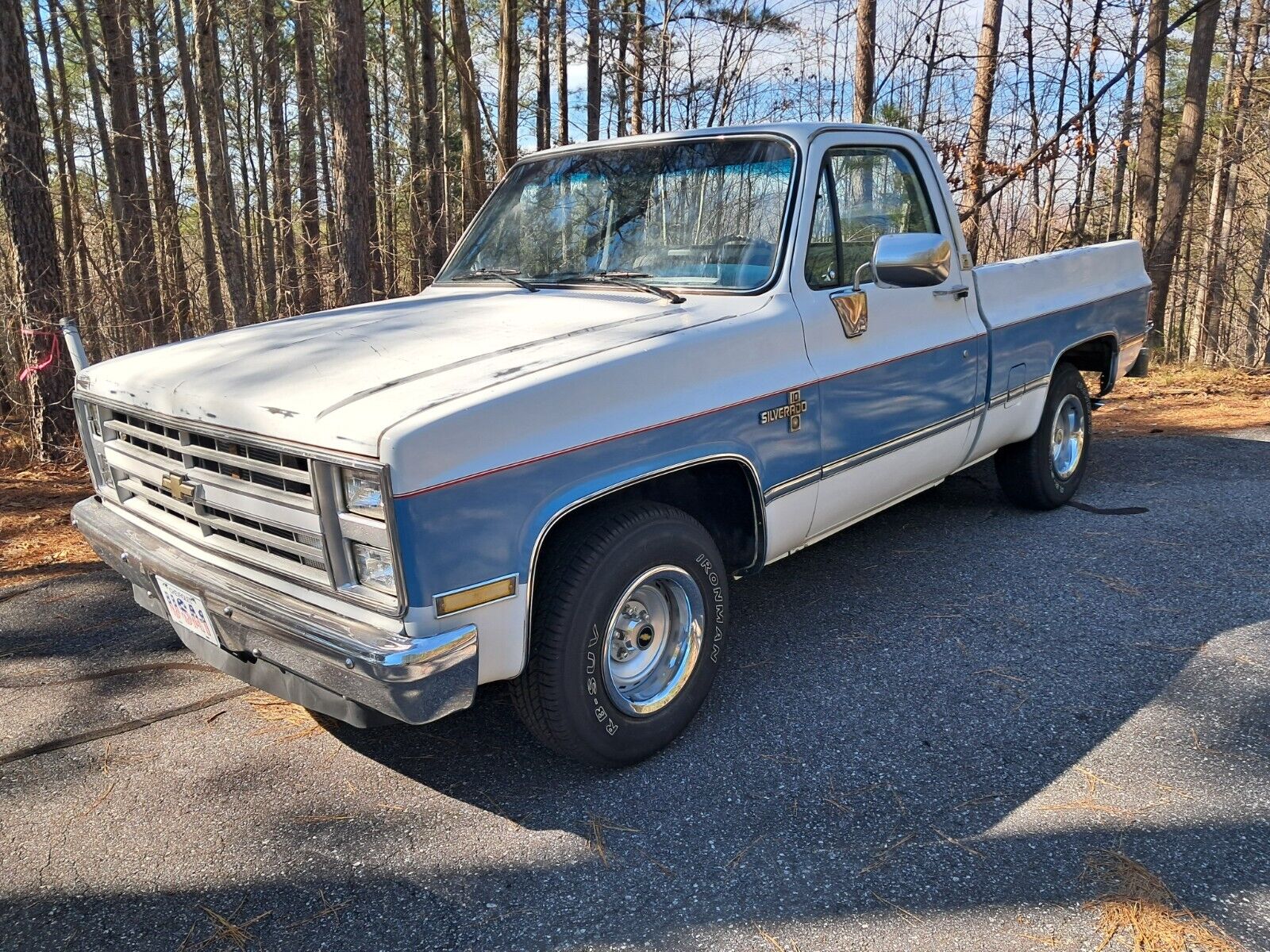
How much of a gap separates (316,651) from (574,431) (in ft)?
3.03

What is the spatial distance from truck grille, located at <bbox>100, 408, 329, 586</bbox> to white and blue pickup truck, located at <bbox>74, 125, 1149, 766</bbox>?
1 centimetres

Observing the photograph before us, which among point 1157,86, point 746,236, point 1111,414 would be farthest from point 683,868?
point 1157,86

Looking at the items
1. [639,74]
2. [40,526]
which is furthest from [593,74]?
[40,526]

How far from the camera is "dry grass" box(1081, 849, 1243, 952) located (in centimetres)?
219

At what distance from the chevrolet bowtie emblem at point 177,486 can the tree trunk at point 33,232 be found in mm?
5115

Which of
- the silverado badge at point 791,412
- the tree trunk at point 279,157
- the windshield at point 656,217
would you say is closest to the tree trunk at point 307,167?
the tree trunk at point 279,157

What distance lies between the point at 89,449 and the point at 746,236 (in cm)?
267

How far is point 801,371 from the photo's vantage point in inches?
134

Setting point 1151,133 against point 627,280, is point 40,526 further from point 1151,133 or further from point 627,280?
point 1151,133

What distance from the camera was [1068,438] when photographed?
5.56 m

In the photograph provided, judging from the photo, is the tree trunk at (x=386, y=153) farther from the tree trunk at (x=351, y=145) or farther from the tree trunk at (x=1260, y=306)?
the tree trunk at (x=1260, y=306)

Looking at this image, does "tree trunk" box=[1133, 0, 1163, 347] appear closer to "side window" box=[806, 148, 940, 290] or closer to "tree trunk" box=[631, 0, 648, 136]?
"tree trunk" box=[631, 0, 648, 136]

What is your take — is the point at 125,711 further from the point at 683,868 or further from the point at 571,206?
the point at 571,206

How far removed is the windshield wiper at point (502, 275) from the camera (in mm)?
3932
